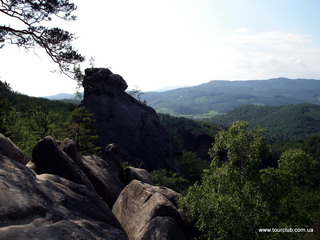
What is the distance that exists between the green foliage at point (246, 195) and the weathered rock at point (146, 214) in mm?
2014

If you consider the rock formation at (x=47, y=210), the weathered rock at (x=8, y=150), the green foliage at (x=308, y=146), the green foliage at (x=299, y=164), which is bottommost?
the green foliage at (x=308, y=146)

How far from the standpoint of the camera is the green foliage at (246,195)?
54.4ft

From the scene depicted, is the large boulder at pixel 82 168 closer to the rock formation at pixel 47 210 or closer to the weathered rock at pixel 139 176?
the weathered rock at pixel 139 176

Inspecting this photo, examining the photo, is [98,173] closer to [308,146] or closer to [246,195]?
[246,195]

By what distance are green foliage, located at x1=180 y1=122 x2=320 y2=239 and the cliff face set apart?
40.0 m

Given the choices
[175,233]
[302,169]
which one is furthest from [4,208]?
[302,169]

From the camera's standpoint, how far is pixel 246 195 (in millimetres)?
17453

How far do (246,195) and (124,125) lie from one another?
48.1 metres

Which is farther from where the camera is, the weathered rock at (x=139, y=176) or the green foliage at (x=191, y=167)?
the green foliage at (x=191, y=167)

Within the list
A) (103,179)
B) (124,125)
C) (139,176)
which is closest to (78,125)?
(139,176)

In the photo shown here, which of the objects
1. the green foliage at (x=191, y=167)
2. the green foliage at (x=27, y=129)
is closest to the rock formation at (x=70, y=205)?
the green foliage at (x=27, y=129)

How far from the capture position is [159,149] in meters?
64.8

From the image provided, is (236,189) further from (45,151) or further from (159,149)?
(159,149)

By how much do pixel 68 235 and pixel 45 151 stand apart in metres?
10.7
